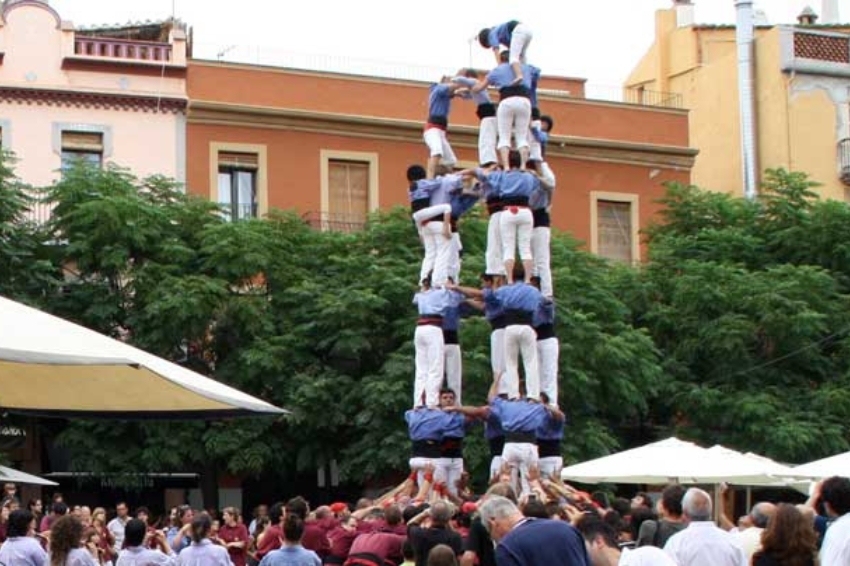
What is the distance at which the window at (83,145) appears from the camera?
38.3 m

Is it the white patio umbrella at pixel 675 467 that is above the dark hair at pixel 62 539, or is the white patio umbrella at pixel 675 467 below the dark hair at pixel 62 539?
above

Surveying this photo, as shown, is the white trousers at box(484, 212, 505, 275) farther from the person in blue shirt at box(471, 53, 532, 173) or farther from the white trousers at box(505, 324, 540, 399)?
the white trousers at box(505, 324, 540, 399)

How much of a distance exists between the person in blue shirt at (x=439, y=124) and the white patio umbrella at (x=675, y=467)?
4475mm

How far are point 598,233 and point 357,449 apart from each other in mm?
12478

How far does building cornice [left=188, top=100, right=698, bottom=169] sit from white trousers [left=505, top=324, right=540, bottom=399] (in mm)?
18185

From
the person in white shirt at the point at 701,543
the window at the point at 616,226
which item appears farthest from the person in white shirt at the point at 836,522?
the window at the point at 616,226

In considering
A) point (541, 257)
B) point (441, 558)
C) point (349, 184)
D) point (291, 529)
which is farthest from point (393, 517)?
point (349, 184)

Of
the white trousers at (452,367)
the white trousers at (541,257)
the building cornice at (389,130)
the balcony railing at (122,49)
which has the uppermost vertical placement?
the balcony railing at (122,49)

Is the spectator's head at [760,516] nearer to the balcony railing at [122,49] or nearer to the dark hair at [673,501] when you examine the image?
the dark hair at [673,501]

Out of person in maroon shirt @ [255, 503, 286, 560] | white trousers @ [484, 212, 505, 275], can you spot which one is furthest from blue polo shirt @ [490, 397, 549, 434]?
person in maroon shirt @ [255, 503, 286, 560]

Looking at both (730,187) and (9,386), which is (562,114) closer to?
(730,187)

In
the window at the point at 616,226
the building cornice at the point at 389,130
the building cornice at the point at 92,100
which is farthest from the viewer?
the window at the point at 616,226

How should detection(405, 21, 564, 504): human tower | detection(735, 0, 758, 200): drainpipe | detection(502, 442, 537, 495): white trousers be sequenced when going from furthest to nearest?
detection(735, 0, 758, 200): drainpipe
detection(405, 21, 564, 504): human tower
detection(502, 442, 537, 495): white trousers

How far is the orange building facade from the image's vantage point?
39.4 m
